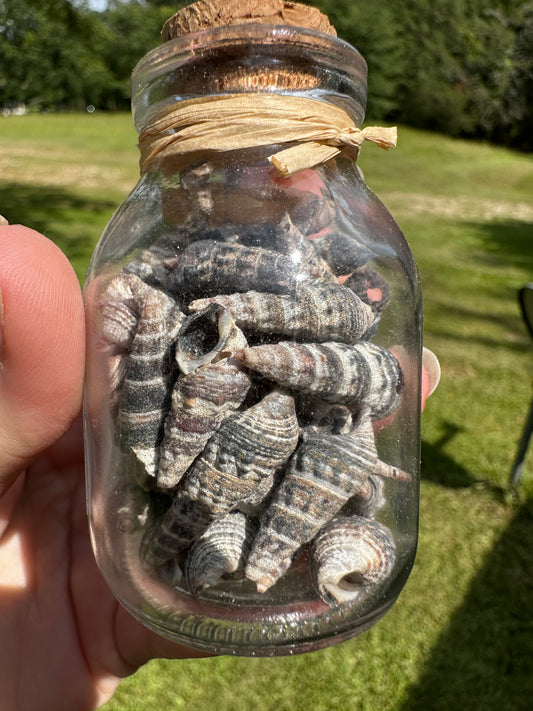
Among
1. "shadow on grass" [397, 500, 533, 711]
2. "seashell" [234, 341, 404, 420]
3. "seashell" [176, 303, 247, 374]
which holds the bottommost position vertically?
"shadow on grass" [397, 500, 533, 711]

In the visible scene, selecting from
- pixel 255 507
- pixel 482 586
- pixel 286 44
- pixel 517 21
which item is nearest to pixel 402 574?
pixel 255 507

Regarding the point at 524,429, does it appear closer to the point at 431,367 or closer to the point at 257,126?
the point at 431,367

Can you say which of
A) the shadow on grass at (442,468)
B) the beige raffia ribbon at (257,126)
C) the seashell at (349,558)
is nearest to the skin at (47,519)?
the beige raffia ribbon at (257,126)

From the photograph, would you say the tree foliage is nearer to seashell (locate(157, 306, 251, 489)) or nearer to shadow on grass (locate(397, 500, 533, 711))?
shadow on grass (locate(397, 500, 533, 711))

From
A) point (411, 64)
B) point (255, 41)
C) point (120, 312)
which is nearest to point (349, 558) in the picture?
point (120, 312)

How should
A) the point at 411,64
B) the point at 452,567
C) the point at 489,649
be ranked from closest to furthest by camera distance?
the point at 489,649, the point at 452,567, the point at 411,64

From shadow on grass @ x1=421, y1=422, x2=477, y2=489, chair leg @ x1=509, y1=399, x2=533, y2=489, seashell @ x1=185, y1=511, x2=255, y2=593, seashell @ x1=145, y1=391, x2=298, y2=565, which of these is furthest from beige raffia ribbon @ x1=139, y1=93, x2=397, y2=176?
shadow on grass @ x1=421, y1=422, x2=477, y2=489

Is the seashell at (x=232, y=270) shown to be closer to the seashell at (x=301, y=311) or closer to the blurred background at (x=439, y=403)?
the seashell at (x=301, y=311)

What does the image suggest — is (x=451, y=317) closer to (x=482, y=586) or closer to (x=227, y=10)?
(x=482, y=586)
